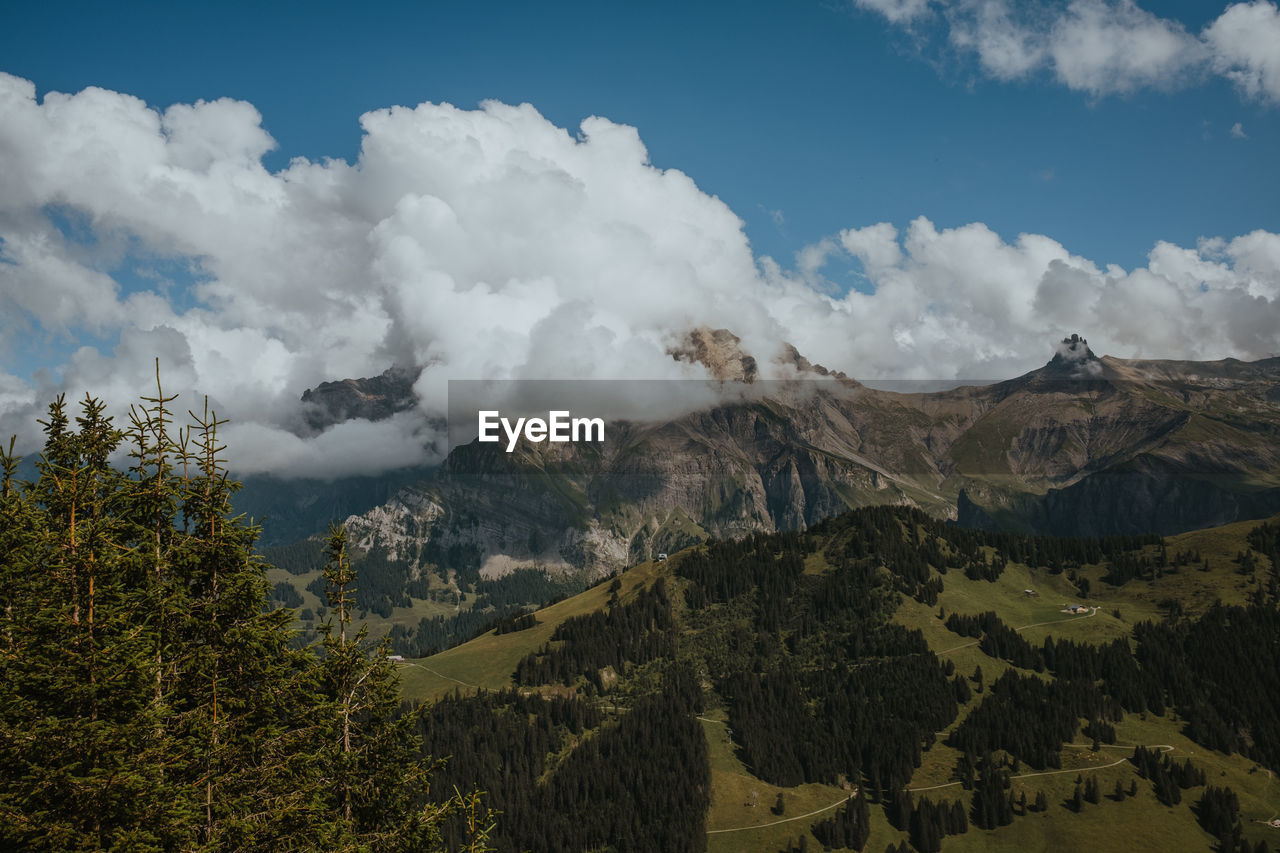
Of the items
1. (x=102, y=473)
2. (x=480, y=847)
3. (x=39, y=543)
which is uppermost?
(x=102, y=473)

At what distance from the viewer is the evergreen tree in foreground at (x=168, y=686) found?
2822 centimetres

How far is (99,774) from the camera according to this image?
28.0 m

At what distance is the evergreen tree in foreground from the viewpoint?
92.6ft

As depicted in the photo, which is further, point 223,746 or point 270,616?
point 270,616

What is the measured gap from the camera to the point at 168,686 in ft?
110

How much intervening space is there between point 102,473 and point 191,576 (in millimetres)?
7003

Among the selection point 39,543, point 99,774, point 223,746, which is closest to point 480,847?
point 223,746

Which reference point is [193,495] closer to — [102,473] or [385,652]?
[102,473]

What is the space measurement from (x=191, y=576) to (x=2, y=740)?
9238 millimetres

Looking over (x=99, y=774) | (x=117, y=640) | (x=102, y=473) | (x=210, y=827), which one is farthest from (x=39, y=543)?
(x=210, y=827)

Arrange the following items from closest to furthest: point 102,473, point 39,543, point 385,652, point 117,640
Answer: point 117,640 < point 39,543 < point 102,473 < point 385,652

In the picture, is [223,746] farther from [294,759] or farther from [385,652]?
[385,652]

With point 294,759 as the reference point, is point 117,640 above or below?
above

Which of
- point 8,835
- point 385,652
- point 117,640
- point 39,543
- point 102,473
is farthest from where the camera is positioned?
point 385,652
